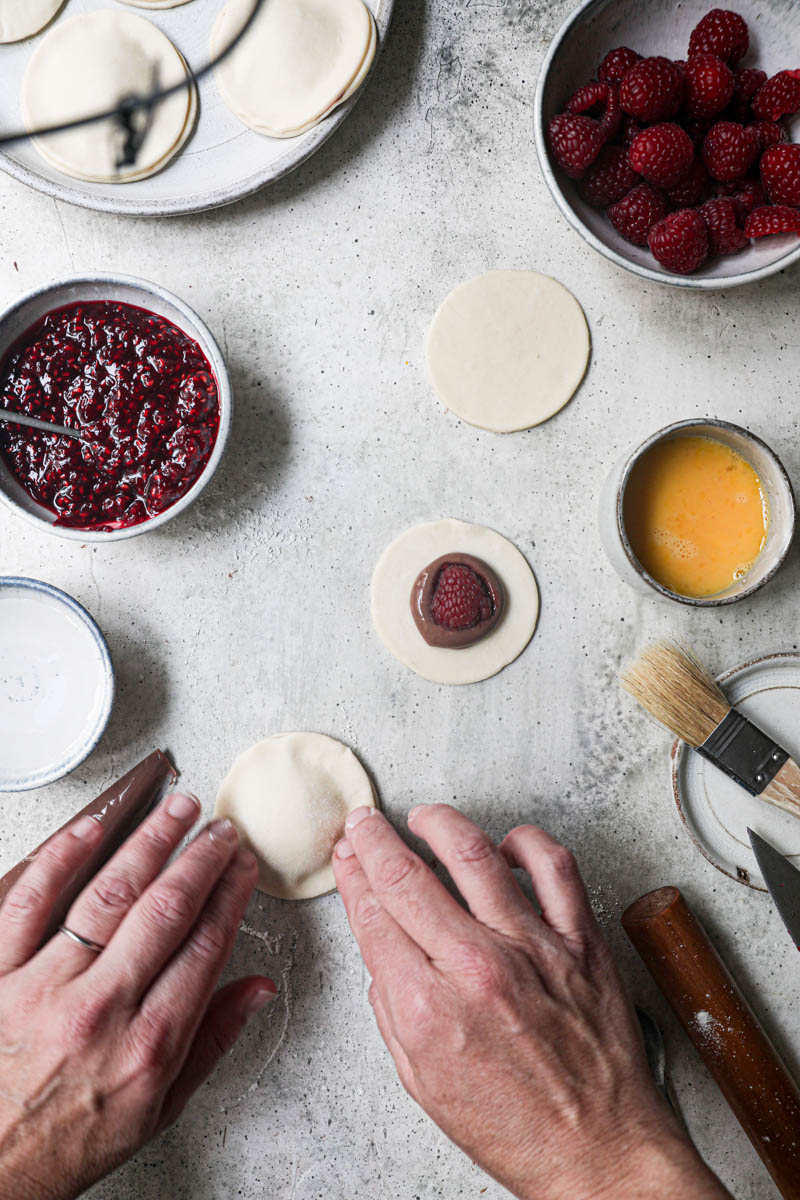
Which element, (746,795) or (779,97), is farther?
(746,795)

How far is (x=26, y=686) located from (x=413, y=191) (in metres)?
0.99

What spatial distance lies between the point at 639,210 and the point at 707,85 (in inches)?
7.3

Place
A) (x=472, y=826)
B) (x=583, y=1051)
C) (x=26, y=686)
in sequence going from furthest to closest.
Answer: (x=26, y=686) < (x=472, y=826) < (x=583, y=1051)

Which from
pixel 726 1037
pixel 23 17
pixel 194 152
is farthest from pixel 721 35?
pixel 726 1037

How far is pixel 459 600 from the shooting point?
124cm

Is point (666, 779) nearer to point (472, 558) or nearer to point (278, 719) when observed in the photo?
point (472, 558)

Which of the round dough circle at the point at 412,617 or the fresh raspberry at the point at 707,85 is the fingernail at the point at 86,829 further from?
the fresh raspberry at the point at 707,85

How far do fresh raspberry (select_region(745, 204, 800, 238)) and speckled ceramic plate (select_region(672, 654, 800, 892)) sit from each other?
639 mm

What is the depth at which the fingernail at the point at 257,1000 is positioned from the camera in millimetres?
1206

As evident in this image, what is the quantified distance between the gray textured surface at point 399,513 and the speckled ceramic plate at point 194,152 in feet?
0.22

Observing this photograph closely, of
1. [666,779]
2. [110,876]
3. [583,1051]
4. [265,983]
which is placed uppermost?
[666,779]

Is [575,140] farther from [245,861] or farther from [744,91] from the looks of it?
[245,861]

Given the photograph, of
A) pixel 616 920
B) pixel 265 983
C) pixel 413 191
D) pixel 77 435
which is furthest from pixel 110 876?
pixel 413 191

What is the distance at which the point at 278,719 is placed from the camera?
1305 mm
